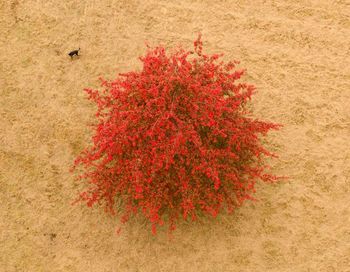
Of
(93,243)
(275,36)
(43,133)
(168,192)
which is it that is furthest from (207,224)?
(275,36)

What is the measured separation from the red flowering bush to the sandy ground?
47 cm

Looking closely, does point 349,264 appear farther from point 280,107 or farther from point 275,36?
point 275,36

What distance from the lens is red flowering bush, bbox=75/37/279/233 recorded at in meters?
4.28

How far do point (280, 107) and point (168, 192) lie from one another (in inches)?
72.4

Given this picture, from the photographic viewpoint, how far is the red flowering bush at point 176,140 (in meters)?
4.28

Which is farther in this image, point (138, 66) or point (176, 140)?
point (138, 66)

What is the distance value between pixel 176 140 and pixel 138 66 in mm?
1885

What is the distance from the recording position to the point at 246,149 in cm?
470

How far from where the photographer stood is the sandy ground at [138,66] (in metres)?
4.84

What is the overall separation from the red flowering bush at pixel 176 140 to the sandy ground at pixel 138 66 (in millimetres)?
470

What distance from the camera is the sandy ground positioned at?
4.84 m

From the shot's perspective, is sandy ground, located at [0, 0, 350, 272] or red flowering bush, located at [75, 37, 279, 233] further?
sandy ground, located at [0, 0, 350, 272]

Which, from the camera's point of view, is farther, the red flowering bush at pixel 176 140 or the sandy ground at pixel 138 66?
the sandy ground at pixel 138 66

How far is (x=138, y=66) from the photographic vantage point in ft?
18.8
